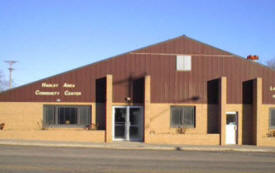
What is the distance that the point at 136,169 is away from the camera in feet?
37.8

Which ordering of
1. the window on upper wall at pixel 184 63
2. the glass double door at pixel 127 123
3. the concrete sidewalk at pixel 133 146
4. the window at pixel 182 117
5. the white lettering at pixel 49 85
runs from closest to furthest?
the concrete sidewalk at pixel 133 146, the white lettering at pixel 49 85, the glass double door at pixel 127 123, the window at pixel 182 117, the window on upper wall at pixel 184 63

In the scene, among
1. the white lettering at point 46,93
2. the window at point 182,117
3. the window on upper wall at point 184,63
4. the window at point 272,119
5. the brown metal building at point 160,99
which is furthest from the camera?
the window at point 272,119

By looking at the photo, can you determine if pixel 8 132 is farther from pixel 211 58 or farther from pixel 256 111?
pixel 256 111

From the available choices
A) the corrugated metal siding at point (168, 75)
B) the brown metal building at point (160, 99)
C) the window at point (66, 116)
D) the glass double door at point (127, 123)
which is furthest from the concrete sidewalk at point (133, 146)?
the corrugated metal siding at point (168, 75)

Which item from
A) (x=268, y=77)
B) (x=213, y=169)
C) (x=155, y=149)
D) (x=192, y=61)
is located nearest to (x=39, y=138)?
(x=155, y=149)

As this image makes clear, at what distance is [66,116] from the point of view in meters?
22.1

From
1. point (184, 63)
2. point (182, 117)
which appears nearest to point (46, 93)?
point (182, 117)

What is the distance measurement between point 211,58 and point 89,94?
8412mm

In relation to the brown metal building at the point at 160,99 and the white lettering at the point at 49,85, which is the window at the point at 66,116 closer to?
the brown metal building at the point at 160,99

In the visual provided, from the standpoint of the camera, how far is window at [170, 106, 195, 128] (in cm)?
2245

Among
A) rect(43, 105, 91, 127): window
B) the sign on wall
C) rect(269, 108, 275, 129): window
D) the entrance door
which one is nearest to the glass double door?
rect(43, 105, 91, 127): window

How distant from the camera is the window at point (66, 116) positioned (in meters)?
22.0

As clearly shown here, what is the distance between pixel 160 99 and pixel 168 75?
1681mm

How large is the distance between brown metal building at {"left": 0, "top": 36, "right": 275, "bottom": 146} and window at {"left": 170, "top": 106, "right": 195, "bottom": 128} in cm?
7
